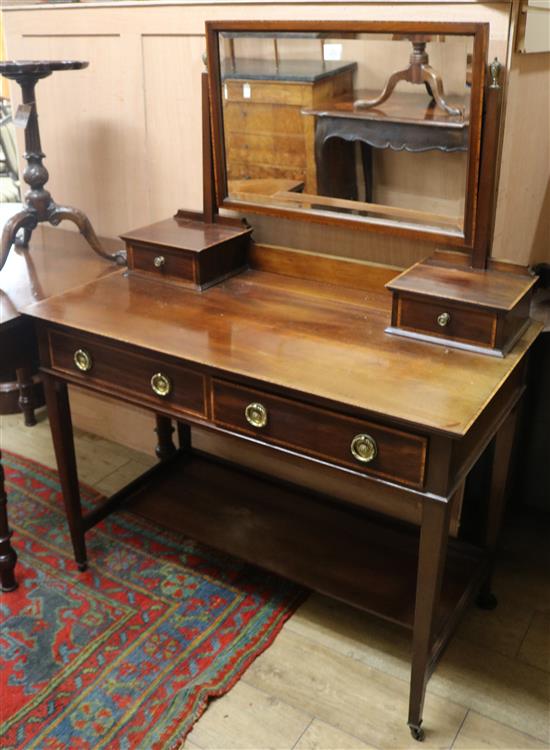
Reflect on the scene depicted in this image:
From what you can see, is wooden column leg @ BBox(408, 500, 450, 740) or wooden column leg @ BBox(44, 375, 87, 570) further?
wooden column leg @ BBox(44, 375, 87, 570)

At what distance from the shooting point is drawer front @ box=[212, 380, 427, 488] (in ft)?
4.54

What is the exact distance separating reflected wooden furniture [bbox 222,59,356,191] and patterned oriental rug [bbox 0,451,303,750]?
1.07 meters

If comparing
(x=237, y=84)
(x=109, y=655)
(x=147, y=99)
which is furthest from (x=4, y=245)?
(x=109, y=655)

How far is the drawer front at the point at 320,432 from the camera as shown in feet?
4.54

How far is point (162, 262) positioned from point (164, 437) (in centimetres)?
70

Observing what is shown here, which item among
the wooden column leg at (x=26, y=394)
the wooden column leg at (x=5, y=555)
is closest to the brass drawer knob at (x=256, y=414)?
the wooden column leg at (x=5, y=555)

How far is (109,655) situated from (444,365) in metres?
1.08

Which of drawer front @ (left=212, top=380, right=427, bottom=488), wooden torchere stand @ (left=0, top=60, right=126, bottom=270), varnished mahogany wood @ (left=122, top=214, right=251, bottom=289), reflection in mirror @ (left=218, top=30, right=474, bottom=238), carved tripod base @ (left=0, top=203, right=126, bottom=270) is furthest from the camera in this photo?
carved tripod base @ (left=0, top=203, right=126, bottom=270)

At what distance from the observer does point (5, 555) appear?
6.71 ft

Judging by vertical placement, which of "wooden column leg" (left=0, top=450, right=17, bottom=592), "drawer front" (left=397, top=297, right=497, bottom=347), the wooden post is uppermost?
the wooden post

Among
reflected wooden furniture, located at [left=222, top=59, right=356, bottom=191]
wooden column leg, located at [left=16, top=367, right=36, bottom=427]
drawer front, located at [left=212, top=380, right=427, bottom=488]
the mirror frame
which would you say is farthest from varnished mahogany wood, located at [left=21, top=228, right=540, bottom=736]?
wooden column leg, located at [left=16, top=367, right=36, bottom=427]

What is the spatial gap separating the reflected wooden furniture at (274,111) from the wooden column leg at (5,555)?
40.0 inches

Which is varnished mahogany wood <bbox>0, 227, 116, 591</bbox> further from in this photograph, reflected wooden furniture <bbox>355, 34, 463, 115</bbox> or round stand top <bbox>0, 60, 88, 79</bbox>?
reflected wooden furniture <bbox>355, 34, 463, 115</bbox>

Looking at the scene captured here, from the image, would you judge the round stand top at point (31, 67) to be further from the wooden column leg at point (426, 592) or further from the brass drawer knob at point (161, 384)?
the wooden column leg at point (426, 592)
